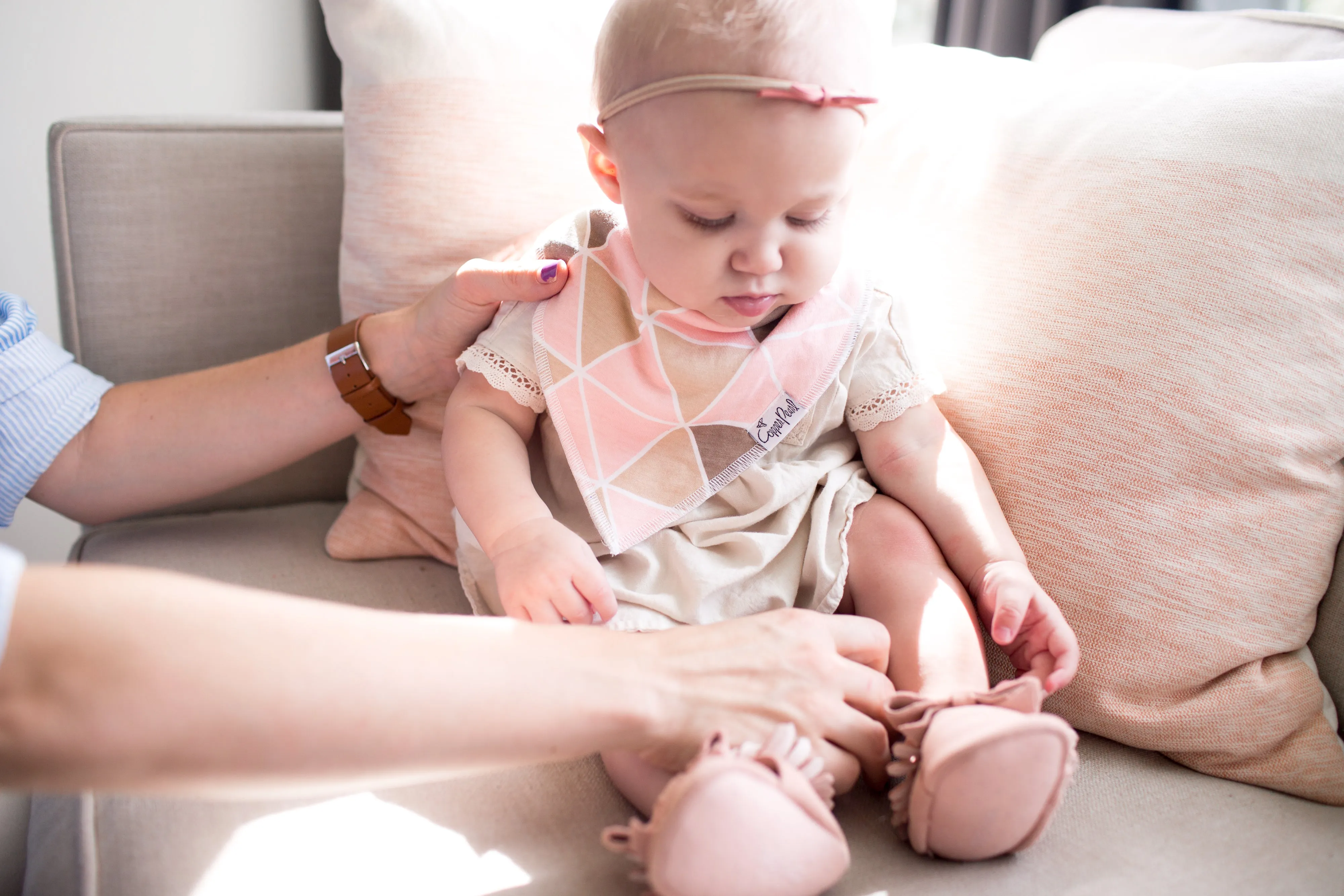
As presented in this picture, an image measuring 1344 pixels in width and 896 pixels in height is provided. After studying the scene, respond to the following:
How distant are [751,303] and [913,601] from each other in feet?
0.97

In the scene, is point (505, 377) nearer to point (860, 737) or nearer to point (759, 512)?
point (759, 512)

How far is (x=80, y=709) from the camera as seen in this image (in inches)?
19.3

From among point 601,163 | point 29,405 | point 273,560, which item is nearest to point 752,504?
point 601,163

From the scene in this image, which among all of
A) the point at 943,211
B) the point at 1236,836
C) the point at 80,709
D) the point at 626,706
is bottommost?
the point at 1236,836

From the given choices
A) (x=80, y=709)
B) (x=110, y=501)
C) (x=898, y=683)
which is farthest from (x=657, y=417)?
(x=110, y=501)

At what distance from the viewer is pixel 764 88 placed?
727 mm

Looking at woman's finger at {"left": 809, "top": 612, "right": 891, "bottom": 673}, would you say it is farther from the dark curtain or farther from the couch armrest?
the dark curtain

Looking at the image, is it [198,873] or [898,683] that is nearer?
[198,873]

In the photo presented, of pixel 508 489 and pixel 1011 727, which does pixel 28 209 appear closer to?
pixel 508 489

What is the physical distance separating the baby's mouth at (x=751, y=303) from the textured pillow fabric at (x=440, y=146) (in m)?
0.30

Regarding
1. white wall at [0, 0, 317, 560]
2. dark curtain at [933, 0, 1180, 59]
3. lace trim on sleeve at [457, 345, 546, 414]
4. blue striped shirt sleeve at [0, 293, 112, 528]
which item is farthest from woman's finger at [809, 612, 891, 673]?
white wall at [0, 0, 317, 560]

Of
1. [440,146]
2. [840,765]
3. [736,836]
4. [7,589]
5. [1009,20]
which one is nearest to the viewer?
[7,589]

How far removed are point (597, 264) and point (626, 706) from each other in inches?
17.9

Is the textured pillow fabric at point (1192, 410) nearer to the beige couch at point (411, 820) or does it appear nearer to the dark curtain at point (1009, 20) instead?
the beige couch at point (411, 820)
